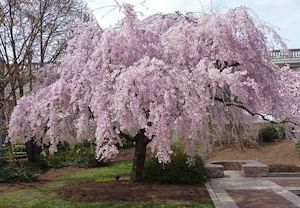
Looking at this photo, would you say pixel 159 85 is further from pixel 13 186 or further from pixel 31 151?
pixel 31 151

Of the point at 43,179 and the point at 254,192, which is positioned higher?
the point at 43,179

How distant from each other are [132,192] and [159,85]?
350 centimetres

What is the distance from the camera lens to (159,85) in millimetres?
10453

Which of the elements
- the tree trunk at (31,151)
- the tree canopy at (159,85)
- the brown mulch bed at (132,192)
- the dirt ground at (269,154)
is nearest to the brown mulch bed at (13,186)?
the brown mulch bed at (132,192)

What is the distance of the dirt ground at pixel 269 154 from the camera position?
21.4 metres

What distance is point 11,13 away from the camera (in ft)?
58.5

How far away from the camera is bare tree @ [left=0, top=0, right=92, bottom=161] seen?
58.3ft

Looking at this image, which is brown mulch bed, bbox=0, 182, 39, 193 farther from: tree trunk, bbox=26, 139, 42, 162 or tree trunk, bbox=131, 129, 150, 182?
tree trunk, bbox=26, 139, 42, 162

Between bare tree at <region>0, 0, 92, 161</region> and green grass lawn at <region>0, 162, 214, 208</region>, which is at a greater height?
bare tree at <region>0, 0, 92, 161</region>

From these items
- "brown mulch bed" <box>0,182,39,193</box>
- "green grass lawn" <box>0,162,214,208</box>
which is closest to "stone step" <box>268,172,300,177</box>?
"green grass lawn" <box>0,162,214,208</box>

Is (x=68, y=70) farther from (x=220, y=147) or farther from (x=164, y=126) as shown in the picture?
(x=220, y=147)

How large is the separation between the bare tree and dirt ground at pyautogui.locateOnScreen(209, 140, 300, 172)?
31.4 feet

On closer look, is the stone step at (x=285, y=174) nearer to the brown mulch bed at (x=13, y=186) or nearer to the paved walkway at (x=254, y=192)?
the paved walkway at (x=254, y=192)

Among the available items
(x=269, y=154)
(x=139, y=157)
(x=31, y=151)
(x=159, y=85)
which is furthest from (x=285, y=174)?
(x=31, y=151)
